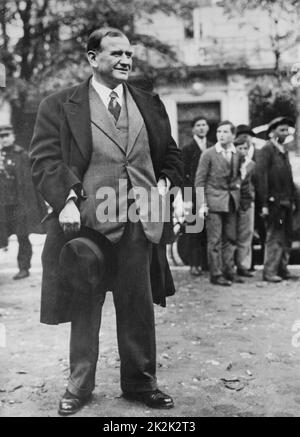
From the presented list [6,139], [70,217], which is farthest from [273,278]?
[70,217]

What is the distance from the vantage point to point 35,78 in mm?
7348

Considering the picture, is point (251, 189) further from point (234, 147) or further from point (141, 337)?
point (141, 337)

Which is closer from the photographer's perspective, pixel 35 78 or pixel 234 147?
pixel 234 147

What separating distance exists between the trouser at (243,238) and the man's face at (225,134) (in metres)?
0.78

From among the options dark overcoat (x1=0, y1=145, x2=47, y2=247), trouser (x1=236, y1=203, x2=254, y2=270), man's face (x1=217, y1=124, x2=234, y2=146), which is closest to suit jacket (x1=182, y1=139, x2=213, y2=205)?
man's face (x1=217, y1=124, x2=234, y2=146)

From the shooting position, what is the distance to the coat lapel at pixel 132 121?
2.85 m

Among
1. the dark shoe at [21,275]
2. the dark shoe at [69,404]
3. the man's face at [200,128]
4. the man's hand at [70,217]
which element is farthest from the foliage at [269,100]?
the dark shoe at [69,404]

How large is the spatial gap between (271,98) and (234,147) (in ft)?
13.6

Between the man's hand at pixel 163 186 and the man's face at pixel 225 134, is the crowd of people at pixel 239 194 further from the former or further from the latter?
the man's hand at pixel 163 186

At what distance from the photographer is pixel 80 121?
2803 millimetres

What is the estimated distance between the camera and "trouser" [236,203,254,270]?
21.5ft

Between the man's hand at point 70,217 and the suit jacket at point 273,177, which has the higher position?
the suit jacket at point 273,177

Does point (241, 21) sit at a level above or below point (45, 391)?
above
